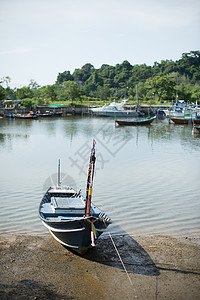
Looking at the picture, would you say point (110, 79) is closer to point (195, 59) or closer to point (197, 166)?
point (195, 59)

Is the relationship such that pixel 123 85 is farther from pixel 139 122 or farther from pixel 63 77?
pixel 139 122

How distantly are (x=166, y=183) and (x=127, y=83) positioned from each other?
88440mm

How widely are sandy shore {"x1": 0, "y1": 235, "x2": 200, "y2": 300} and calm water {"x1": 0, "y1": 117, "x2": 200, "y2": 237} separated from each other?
3.45ft

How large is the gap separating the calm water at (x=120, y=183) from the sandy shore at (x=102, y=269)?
105cm

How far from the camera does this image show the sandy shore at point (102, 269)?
716 centimetres

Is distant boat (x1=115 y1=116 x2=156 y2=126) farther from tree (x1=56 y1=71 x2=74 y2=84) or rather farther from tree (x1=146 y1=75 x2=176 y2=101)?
tree (x1=56 y1=71 x2=74 y2=84)

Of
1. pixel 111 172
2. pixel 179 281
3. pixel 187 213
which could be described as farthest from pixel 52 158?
pixel 179 281

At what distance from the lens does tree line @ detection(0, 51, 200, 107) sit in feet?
253

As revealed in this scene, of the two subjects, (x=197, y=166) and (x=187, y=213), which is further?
(x=197, y=166)

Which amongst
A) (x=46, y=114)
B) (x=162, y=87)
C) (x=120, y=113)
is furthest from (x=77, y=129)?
(x=162, y=87)

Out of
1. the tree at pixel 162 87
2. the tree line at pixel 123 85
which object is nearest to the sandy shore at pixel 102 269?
the tree line at pixel 123 85

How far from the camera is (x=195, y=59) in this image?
109250 millimetres

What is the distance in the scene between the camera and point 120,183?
52.5 ft

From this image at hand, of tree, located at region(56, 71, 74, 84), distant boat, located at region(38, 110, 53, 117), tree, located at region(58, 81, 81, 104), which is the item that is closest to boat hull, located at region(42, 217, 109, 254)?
distant boat, located at region(38, 110, 53, 117)
